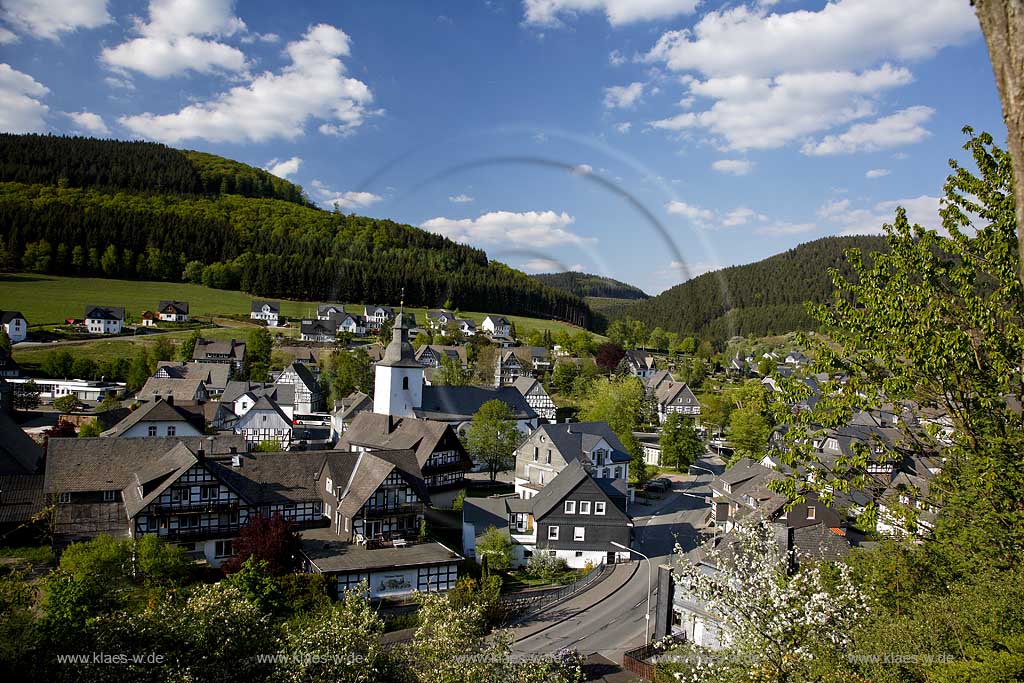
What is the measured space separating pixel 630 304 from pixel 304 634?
169 metres

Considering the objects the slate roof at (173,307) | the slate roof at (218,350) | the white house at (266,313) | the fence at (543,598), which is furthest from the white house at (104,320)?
the fence at (543,598)

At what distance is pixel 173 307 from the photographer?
317 feet

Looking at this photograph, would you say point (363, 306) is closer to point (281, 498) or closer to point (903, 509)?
point (281, 498)

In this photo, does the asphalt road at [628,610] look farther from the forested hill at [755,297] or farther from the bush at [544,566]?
the forested hill at [755,297]

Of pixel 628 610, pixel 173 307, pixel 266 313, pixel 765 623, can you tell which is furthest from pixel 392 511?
pixel 173 307

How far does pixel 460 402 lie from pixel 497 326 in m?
54.8

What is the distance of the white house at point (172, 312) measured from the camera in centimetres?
9588

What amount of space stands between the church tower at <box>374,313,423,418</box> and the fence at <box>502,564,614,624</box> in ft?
73.3

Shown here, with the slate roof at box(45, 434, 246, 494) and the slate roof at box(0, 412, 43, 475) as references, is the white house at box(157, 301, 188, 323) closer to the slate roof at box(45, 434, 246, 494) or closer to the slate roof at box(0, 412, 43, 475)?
the slate roof at box(0, 412, 43, 475)

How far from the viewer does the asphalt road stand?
2155cm

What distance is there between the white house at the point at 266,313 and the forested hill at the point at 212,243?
813cm

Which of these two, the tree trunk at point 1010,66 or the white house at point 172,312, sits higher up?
the white house at point 172,312

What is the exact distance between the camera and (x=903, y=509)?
35.4 ft

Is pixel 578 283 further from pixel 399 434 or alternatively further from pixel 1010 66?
pixel 1010 66
